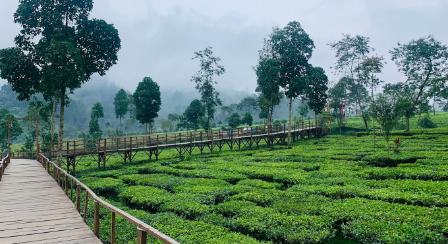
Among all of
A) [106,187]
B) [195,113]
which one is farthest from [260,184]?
[195,113]

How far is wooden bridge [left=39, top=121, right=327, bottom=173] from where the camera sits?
24641 millimetres

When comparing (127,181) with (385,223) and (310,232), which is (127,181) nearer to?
(310,232)

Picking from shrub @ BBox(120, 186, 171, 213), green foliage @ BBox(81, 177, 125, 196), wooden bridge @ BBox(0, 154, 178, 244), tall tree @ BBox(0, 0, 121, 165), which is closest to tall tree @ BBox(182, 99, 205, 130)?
tall tree @ BBox(0, 0, 121, 165)

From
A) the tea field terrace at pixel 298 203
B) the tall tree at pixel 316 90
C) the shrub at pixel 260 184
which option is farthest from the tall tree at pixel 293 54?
the shrub at pixel 260 184

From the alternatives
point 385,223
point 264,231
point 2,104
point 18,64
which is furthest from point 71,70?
point 2,104

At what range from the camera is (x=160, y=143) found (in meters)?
31.2

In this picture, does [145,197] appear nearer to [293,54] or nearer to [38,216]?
[38,216]

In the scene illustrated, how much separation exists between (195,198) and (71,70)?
13.1m

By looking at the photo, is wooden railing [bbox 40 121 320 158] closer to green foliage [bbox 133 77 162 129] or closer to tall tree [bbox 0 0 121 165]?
tall tree [bbox 0 0 121 165]

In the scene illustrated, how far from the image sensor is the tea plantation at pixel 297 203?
9.24m

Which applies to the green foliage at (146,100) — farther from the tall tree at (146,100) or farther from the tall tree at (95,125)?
the tall tree at (95,125)

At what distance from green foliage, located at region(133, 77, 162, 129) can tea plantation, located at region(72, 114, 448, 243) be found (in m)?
27.4

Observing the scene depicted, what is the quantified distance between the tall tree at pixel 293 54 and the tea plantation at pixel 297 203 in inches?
731

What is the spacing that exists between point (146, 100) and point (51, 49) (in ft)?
91.5
